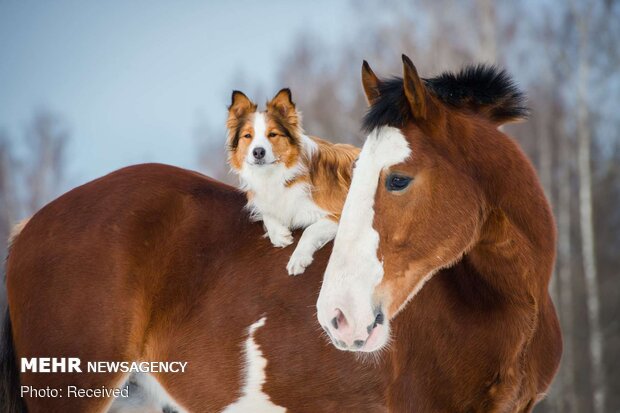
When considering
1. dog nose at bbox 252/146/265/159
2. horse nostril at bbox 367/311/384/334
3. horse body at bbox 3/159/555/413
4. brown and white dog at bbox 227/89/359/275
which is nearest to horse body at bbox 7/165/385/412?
horse body at bbox 3/159/555/413

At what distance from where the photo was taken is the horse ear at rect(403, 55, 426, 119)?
9.07ft

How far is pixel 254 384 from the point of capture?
3.49 meters

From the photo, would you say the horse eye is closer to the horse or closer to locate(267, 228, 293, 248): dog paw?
the horse

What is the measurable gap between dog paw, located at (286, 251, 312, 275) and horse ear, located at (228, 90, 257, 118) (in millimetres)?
1609

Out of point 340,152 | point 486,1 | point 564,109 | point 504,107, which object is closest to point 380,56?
point 486,1

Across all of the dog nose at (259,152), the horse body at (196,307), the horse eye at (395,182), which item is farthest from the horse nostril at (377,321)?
the dog nose at (259,152)

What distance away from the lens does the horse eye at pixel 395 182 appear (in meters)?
2.72

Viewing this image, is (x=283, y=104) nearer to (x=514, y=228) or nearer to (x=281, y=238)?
(x=281, y=238)

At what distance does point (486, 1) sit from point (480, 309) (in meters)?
9.73

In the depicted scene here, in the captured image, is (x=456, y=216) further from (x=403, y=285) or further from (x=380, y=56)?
(x=380, y=56)

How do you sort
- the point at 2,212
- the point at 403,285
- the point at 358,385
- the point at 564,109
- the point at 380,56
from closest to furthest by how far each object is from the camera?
the point at 403,285
the point at 358,385
the point at 380,56
the point at 564,109
the point at 2,212

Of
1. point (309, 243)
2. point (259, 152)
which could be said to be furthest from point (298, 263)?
point (259, 152)

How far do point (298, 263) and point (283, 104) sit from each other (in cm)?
159

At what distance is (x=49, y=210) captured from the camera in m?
4.04
